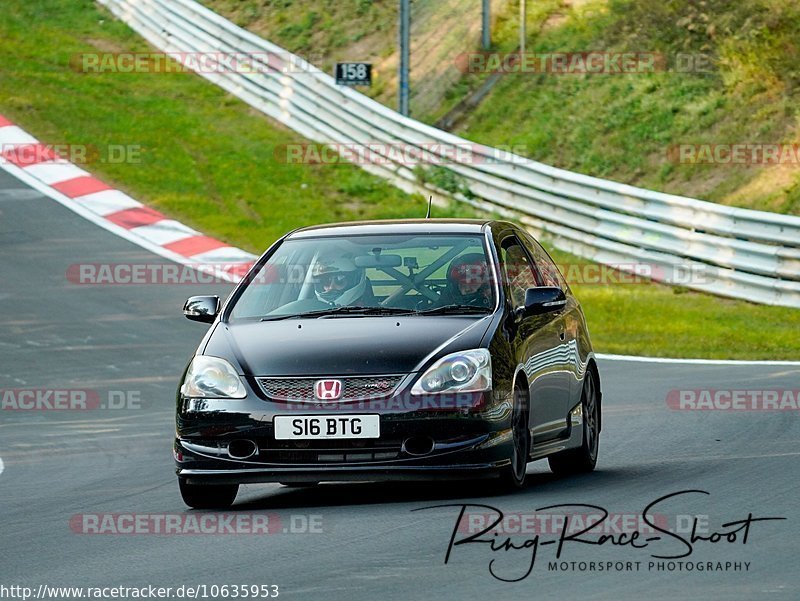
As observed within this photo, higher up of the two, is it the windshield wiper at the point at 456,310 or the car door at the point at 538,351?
the windshield wiper at the point at 456,310

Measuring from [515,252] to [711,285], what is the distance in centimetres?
1093

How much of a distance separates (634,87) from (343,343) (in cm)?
1892

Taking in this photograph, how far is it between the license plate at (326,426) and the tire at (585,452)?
2032 millimetres

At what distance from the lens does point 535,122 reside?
28.0 meters

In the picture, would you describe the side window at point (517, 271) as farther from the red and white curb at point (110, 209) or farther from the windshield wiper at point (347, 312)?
the red and white curb at point (110, 209)

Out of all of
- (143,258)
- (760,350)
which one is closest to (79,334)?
(143,258)

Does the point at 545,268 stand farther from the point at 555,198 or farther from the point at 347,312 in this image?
the point at 555,198

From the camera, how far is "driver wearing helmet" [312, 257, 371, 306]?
984 centimetres

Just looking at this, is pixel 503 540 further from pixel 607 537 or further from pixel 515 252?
pixel 515 252

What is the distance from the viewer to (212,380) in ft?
30.2

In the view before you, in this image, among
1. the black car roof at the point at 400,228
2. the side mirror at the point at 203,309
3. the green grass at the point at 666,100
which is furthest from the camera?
the green grass at the point at 666,100

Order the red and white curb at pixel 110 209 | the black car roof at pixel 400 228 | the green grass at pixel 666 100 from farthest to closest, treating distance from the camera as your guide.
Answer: the green grass at pixel 666 100
the red and white curb at pixel 110 209
the black car roof at pixel 400 228

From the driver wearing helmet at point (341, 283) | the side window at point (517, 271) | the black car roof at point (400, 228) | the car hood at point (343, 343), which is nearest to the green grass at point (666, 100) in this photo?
the side window at point (517, 271)

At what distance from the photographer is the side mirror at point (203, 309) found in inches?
396
